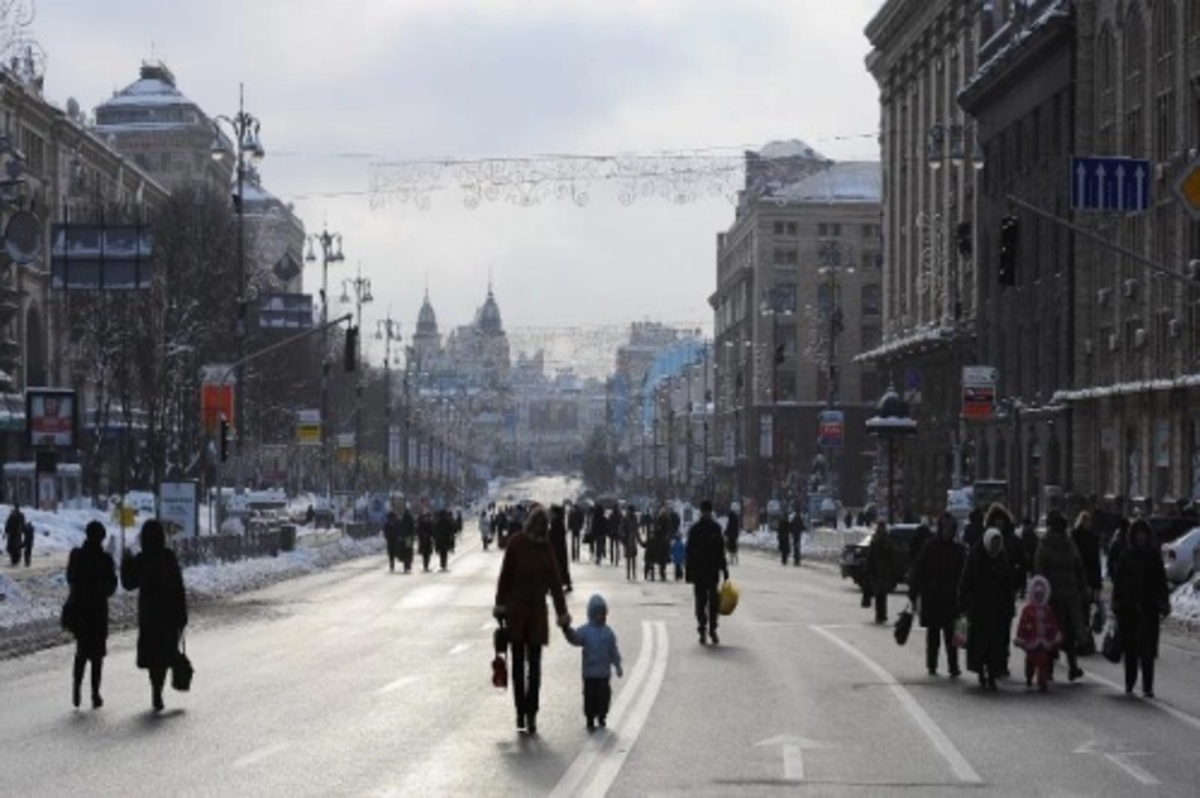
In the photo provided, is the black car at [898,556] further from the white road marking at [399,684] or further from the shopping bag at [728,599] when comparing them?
the white road marking at [399,684]

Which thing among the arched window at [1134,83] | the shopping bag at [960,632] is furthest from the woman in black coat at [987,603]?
the arched window at [1134,83]

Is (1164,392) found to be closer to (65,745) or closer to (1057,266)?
(1057,266)

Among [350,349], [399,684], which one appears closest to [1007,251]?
[399,684]

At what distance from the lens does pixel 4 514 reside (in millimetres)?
75250

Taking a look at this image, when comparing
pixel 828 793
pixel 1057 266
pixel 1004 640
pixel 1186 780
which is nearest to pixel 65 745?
pixel 828 793

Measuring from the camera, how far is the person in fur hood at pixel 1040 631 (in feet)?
83.8

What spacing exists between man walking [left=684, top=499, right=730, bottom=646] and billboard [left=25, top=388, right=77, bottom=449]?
2137 centimetres

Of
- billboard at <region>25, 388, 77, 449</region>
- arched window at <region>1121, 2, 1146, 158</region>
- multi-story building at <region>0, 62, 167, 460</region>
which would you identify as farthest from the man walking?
multi-story building at <region>0, 62, 167, 460</region>

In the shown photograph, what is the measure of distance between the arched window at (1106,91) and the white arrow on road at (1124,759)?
198 feet

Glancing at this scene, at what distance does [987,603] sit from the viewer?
2577cm

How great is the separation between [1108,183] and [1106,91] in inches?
1406

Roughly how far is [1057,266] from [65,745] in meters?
70.5

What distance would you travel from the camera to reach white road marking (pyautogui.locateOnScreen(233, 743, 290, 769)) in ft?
59.3

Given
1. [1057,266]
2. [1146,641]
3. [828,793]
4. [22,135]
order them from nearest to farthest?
1. [828,793]
2. [1146,641]
3. [1057,266]
4. [22,135]
